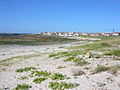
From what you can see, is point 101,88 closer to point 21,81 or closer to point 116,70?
point 116,70

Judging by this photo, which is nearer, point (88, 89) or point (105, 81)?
point (88, 89)

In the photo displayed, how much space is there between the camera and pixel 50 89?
7.18 meters

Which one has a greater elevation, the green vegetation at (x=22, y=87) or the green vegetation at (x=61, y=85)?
the green vegetation at (x=61, y=85)

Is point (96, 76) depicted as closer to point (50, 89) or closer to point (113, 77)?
point (113, 77)

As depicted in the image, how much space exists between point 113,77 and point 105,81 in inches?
23.9

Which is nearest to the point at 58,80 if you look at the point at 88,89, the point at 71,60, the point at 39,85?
the point at 39,85

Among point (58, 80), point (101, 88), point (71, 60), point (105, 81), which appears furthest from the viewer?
point (71, 60)

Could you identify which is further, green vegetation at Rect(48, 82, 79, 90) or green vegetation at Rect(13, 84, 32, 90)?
green vegetation at Rect(13, 84, 32, 90)

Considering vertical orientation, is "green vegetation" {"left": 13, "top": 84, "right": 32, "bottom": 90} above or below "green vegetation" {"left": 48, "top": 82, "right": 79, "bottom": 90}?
below

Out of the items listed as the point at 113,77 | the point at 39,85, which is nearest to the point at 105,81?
the point at 113,77

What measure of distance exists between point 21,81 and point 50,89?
208 centimetres

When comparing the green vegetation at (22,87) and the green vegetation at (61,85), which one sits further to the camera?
the green vegetation at (22,87)

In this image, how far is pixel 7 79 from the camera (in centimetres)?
898

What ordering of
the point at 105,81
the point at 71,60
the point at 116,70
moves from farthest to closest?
1. the point at 71,60
2. the point at 116,70
3. the point at 105,81
